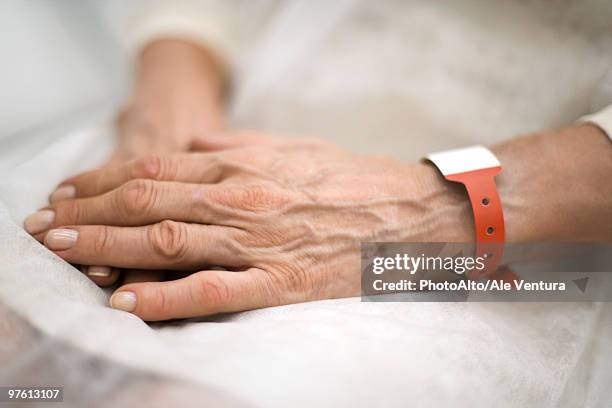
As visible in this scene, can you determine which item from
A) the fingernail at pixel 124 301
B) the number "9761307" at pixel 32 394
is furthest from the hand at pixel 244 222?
the number "9761307" at pixel 32 394

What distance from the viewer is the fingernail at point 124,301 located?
0.55m

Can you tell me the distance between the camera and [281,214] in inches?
24.6

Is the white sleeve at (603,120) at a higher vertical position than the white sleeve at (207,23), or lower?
lower

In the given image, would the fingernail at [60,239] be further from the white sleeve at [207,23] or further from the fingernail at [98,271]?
the white sleeve at [207,23]

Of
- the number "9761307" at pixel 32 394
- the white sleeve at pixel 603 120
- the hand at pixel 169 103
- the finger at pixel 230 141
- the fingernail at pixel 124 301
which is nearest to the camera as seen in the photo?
the number "9761307" at pixel 32 394

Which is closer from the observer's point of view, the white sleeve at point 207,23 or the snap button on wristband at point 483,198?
the snap button on wristband at point 483,198

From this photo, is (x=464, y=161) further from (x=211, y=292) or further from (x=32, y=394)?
(x=32, y=394)

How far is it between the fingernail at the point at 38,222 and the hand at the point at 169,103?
0.71 ft

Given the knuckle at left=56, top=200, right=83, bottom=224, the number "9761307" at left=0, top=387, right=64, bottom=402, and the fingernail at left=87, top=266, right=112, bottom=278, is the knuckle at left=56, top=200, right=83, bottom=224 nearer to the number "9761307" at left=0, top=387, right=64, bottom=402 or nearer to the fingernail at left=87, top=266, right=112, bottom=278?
the fingernail at left=87, top=266, right=112, bottom=278

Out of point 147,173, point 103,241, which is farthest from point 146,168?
point 103,241

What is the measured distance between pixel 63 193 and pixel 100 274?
14 cm

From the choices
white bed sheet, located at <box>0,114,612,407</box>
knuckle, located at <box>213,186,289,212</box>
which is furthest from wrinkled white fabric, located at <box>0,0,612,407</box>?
knuckle, located at <box>213,186,289,212</box>

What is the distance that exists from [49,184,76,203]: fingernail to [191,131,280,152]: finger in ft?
0.63

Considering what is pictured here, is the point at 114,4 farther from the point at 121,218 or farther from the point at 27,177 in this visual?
the point at 121,218
